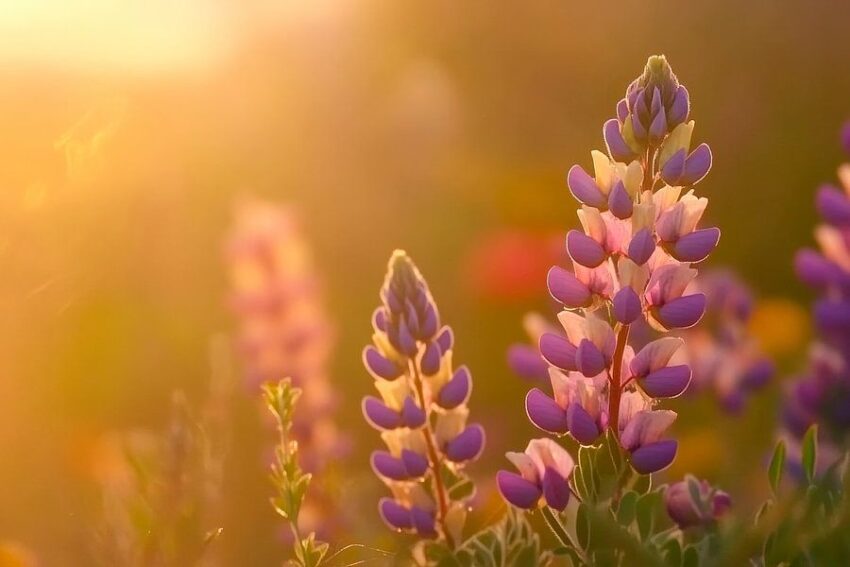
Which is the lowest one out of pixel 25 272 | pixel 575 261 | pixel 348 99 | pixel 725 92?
pixel 575 261

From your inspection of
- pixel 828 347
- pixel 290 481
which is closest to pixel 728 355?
pixel 828 347

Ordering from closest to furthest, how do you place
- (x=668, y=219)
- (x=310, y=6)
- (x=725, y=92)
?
1. (x=668, y=219)
2. (x=725, y=92)
3. (x=310, y=6)

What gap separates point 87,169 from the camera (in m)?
0.93

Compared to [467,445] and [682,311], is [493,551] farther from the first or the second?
[682,311]

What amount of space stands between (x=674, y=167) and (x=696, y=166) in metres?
0.02

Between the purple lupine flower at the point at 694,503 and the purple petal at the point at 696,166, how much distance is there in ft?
0.61

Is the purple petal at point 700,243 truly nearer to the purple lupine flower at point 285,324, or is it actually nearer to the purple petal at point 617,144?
the purple petal at point 617,144

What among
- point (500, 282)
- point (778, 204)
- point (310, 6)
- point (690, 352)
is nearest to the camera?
point (690, 352)

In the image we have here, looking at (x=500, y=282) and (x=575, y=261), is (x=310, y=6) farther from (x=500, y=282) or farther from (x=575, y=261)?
(x=575, y=261)

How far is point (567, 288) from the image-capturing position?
70cm

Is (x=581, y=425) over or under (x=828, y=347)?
under

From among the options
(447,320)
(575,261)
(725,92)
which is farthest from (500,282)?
(575,261)

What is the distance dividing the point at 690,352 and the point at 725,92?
2436 millimetres

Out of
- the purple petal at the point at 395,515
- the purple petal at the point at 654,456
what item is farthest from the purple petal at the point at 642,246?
the purple petal at the point at 395,515
